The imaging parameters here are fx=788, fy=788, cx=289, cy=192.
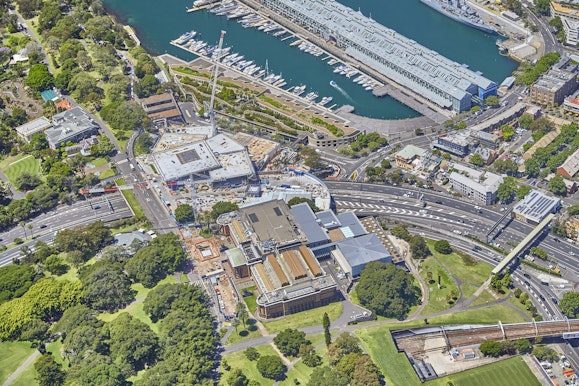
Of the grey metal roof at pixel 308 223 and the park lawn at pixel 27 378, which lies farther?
the grey metal roof at pixel 308 223

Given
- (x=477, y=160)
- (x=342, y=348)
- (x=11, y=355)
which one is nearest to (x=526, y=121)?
(x=477, y=160)

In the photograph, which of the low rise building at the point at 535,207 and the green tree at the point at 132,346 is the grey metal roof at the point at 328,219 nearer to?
the low rise building at the point at 535,207

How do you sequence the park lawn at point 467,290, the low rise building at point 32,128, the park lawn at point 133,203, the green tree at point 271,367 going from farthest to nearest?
the low rise building at point 32,128, the park lawn at point 133,203, the park lawn at point 467,290, the green tree at point 271,367

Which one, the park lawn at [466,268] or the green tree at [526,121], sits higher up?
the green tree at [526,121]

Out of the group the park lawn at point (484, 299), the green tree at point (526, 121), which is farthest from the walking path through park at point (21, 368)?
the green tree at point (526, 121)

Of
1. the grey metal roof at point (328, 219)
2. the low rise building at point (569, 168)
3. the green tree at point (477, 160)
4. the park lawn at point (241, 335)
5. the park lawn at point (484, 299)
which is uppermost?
the low rise building at point (569, 168)

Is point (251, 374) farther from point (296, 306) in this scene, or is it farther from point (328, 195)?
point (328, 195)

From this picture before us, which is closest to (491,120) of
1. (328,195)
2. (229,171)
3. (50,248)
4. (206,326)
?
(328,195)
